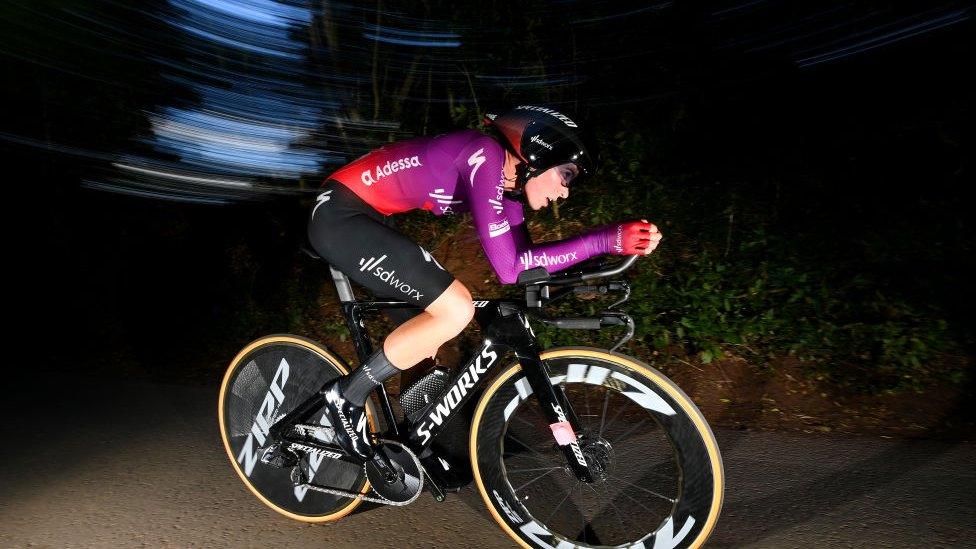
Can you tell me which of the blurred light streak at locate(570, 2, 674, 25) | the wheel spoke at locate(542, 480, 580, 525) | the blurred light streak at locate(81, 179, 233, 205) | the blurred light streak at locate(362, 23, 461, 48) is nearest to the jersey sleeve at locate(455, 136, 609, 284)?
the wheel spoke at locate(542, 480, 580, 525)

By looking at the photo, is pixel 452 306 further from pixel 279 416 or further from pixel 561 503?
pixel 279 416

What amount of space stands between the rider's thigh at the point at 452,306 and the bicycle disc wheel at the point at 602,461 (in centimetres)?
30

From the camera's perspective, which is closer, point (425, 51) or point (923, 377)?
point (923, 377)

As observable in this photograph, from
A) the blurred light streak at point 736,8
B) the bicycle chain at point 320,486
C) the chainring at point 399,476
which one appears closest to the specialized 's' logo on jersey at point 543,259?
the chainring at point 399,476

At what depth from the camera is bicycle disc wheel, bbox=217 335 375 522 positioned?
2820mm

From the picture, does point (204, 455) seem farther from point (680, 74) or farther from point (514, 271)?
point (680, 74)

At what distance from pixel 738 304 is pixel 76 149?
12.1 m

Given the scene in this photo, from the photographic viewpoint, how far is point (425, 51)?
7512mm

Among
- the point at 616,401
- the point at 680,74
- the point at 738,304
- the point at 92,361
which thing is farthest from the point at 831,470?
the point at 92,361

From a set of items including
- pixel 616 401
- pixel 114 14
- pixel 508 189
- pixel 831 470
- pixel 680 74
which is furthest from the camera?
pixel 114 14

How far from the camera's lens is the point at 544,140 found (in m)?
2.15

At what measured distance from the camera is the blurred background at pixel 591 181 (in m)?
4.12

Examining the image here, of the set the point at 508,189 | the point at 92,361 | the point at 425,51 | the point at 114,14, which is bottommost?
the point at 92,361

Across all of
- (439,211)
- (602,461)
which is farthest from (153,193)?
(602,461)
